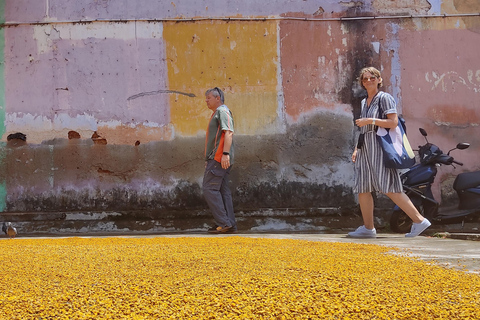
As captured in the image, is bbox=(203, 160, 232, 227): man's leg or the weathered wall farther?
the weathered wall

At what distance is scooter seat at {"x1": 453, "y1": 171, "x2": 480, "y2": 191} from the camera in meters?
6.75

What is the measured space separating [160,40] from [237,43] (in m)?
1.01

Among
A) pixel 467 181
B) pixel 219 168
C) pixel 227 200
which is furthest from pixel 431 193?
pixel 219 168

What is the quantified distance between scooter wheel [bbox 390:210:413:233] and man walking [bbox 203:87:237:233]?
1.82 m

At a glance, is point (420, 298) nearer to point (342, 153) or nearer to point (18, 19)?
point (342, 153)

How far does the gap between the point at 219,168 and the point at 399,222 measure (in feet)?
7.00

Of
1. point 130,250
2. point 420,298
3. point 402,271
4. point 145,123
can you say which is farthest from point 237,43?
point 420,298

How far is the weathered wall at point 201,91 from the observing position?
7.73 meters

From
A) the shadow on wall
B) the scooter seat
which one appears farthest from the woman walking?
the shadow on wall

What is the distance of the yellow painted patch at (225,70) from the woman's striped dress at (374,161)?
2.46m

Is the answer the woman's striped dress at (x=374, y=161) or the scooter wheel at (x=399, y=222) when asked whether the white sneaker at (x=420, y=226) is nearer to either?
the woman's striped dress at (x=374, y=161)

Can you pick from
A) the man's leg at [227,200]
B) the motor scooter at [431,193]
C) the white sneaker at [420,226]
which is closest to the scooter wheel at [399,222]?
the motor scooter at [431,193]

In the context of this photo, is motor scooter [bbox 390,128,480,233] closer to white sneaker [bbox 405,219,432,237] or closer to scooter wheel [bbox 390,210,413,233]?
scooter wheel [bbox 390,210,413,233]

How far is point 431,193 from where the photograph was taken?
22.0 ft
